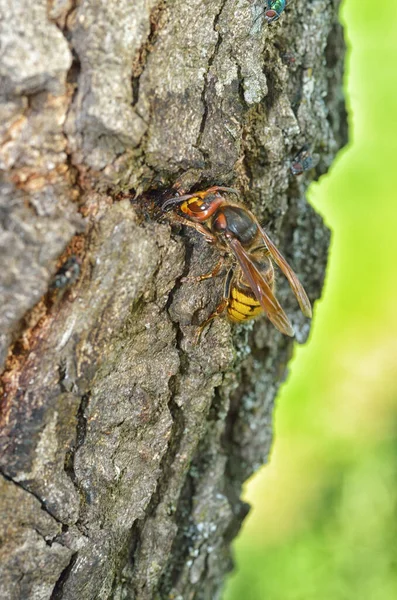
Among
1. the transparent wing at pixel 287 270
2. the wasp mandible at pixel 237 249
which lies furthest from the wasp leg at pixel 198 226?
the transparent wing at pixel 287 270

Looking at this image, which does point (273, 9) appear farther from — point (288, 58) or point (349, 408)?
point (349, 408)

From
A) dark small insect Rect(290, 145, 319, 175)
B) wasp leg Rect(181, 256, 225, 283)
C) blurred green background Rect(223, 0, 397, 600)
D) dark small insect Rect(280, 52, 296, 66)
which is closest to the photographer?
wasp leg Rect(181, 256, 225, 283)

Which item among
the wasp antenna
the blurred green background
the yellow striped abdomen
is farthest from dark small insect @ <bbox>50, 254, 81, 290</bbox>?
the blurred green background

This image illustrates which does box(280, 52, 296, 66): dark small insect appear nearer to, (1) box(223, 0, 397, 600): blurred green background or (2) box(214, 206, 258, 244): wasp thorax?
(2) box(214, 206, 258, 244): wasp thorax

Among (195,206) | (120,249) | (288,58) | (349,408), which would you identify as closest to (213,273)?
(195,206)

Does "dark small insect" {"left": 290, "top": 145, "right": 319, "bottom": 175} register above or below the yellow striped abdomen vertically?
above

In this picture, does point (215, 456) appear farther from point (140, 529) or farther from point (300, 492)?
point (300, 492)
